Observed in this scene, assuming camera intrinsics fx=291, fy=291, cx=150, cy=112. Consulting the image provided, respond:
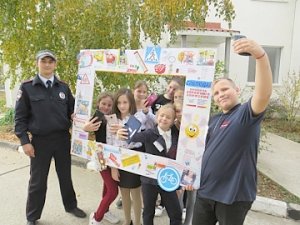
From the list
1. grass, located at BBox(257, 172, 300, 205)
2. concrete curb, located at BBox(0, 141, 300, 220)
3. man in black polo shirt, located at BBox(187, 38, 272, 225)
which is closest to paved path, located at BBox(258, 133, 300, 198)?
grass, located at BBox(257, 172, 300, 205)

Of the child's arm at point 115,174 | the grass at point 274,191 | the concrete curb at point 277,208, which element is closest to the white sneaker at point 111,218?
the child's arm at point 115,174

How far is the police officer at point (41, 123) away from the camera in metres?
3.07

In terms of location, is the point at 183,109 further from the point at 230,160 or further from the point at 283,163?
the point at 283,163

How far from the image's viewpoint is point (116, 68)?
8.85ft

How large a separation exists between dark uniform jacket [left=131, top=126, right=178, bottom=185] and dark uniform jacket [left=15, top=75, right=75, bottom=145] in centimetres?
107

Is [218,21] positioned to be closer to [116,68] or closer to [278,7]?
[278,7]

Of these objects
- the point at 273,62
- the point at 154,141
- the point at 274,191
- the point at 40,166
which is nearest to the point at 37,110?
the point at 40,166

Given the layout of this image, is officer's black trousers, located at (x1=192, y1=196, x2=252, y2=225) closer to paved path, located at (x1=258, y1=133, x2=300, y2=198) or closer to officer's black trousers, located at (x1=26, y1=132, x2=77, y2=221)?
officer's black trousers, located at (x1=26, y1=132, x2=77, y2=221)

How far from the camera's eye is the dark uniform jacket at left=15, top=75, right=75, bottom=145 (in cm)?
306

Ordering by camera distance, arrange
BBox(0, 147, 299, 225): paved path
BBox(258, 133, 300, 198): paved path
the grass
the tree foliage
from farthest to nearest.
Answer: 1. BBox(258, 133, 300, 198): paved path
2. the tree foliage
3. the grass
4. BBox(0, 147, 299, 225): paved path

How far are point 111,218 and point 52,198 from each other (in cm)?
109

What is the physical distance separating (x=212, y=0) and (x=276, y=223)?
335cm

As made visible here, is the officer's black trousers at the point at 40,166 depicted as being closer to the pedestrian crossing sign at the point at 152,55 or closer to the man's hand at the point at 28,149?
the man's hand at the point at 28,149

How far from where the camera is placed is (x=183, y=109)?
7.38 ft
